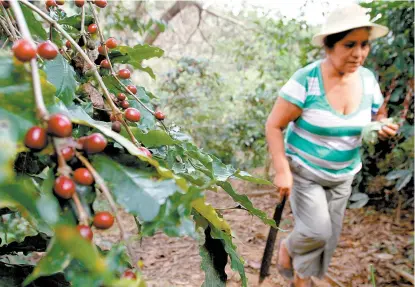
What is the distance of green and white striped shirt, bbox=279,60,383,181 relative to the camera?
179 centimetres

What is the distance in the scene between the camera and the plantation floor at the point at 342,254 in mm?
2316

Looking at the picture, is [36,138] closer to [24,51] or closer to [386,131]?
[24,51]

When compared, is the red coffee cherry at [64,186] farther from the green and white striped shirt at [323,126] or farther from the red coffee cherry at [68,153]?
the green and white striped shirt at [323,126]

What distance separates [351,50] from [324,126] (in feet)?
1.18

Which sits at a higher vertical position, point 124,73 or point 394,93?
point 124,73

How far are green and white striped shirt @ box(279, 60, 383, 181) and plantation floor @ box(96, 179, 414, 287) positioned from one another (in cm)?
79

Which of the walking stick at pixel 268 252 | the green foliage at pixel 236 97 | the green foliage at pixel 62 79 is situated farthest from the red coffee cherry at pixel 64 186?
the green foliage at pixel 236 97

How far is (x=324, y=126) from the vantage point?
1.80 meters

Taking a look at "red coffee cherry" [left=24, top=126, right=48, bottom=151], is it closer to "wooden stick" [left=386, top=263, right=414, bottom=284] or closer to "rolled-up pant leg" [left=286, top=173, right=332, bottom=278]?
"rolled-up pant leg" [left=286, top=173, right=332, bottom=278]

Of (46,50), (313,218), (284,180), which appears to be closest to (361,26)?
(284,180)

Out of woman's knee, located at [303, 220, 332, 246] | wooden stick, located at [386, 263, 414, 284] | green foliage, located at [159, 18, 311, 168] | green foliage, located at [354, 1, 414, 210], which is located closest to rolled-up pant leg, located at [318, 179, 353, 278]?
woman's knee, located at [303, 220, 332, 246]

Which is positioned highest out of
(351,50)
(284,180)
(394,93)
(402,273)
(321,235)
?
(351,50)

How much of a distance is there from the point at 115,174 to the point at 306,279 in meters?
1.91

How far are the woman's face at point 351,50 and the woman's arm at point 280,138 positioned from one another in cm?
29
